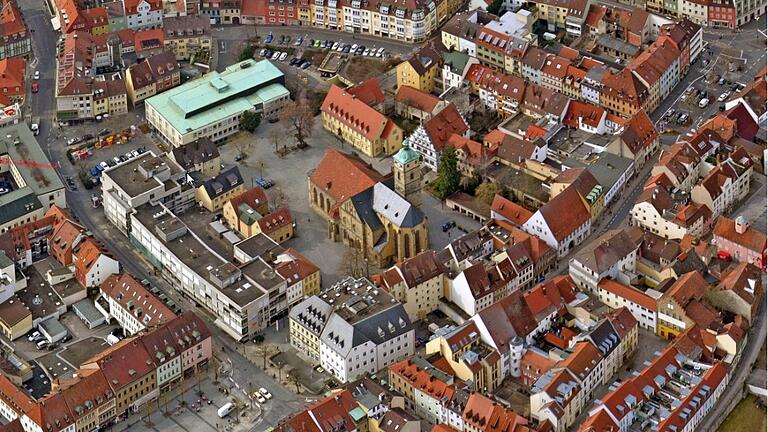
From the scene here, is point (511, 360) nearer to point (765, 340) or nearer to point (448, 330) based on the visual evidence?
point (448, 330)

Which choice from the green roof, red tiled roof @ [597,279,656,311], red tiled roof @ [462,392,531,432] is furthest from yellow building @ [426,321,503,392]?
red tiled roof @ [597,279,656,311]

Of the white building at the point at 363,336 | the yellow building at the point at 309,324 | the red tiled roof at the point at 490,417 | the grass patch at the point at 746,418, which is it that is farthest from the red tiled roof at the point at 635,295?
the yellow building at the point at 309,324

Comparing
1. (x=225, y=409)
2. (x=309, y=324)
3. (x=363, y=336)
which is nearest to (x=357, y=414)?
(x=363, y=336)

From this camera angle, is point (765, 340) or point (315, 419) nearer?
point (315, 419)

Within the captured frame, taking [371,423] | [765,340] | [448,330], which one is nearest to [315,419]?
[371,423]

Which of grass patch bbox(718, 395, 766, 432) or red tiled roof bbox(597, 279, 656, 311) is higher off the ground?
red tiled roof bbox(597, 279, 656, 311)

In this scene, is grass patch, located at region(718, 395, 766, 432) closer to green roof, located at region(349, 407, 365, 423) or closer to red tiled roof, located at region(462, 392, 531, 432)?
red tiled roof, located at region(462, 392, 531, 432)
